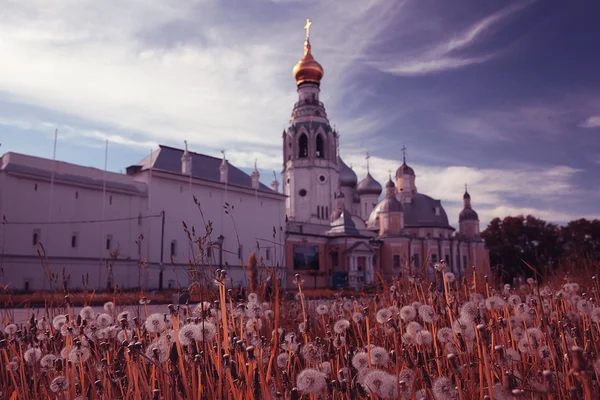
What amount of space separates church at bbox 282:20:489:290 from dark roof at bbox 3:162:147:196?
14.6m

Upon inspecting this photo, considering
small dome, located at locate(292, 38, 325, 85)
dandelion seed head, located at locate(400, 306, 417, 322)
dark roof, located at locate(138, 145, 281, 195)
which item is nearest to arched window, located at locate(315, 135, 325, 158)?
small dome, located at locate(292, 38, 325, 85)

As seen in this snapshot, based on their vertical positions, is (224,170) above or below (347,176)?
below

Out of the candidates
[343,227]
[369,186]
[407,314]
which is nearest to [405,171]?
[369,186]

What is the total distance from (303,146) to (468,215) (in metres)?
21.5

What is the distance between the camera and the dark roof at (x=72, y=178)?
91.6ft

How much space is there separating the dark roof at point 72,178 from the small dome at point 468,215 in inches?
1533

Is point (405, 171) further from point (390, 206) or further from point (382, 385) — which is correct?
point (382, 385)

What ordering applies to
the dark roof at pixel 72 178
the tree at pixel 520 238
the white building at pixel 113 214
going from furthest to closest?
the tree at pixel 520 238, the dark roof at pixel 72 178, the white building at pixel 113 214

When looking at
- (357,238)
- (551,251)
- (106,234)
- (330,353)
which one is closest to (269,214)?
(357,238)

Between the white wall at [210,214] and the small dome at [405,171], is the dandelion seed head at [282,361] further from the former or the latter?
the small dome at [405,171]

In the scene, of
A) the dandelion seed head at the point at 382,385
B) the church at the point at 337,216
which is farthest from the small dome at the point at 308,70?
the dandelion seed head at the point at 382,385

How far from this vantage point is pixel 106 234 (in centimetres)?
3156

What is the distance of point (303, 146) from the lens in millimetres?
53375

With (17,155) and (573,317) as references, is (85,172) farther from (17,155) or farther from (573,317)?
(573,317)
